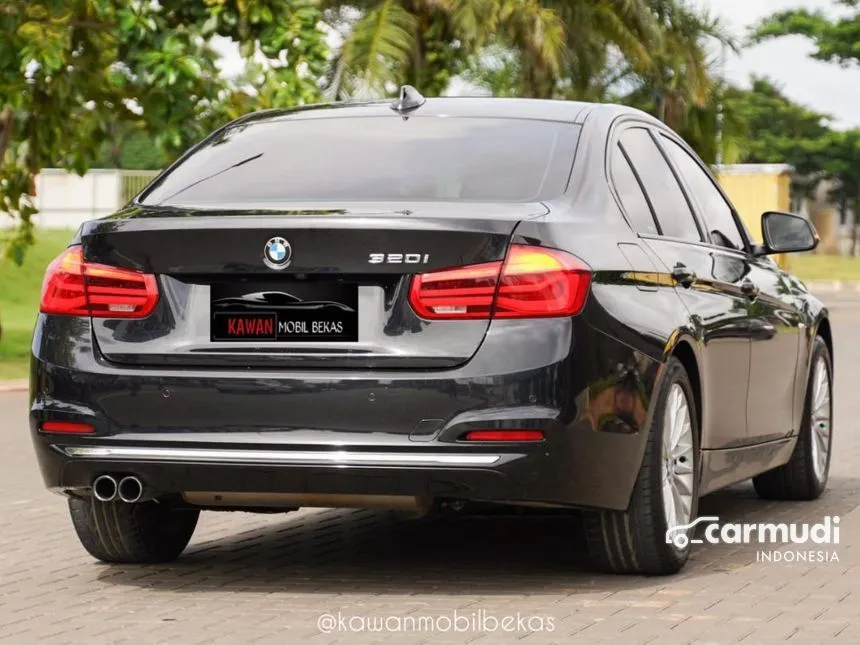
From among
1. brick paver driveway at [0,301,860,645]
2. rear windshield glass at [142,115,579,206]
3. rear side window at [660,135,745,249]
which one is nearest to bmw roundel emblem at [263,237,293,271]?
rear windshield glass at [142,115,579,206]

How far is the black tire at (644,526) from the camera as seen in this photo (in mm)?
6910

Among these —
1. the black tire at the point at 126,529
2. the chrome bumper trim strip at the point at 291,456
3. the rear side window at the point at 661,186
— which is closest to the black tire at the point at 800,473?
the rear side window at the point at 661,186

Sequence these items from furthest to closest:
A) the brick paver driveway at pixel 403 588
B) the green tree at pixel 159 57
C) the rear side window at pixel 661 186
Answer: the green tree at pixel 159 57 < the rear side window at pixel 661 186 < the brick paver driveway at pixel 403 588

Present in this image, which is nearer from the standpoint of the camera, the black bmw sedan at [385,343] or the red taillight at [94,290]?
the black bmw sedan at [385,343]

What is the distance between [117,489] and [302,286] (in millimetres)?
932

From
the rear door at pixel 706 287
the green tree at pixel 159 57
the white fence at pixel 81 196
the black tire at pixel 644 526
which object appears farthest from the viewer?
the white fence at pixel 81 196

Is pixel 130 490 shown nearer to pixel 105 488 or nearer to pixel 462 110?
pixel 105 488

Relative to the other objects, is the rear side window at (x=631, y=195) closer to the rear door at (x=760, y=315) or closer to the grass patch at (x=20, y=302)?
the rear door at (x=760, y=315)

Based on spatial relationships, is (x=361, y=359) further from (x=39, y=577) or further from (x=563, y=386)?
(x=39, y=577)

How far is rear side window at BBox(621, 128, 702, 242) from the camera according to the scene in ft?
25.4

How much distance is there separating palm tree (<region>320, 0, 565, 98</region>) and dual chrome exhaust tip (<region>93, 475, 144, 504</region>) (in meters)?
24.6

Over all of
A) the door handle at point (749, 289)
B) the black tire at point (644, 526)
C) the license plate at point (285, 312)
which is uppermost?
the license plate at point (285, 312)

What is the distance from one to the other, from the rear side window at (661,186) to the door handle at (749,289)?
312 millimetres

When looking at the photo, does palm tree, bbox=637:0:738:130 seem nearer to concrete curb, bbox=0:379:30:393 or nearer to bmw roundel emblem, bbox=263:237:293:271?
concrete curb, bbox=0:379:30:393
